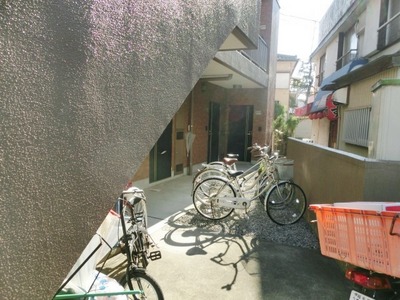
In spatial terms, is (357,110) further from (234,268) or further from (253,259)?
(234,268)

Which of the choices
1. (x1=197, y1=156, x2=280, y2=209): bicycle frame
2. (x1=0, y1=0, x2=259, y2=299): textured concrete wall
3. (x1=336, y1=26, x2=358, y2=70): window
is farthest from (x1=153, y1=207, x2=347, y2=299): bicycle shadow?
(x1=336, y1=26, x2=358, y2=70): window

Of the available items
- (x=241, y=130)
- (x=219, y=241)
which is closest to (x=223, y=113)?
(x=241, y=130)

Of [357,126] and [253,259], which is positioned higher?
[357,126]

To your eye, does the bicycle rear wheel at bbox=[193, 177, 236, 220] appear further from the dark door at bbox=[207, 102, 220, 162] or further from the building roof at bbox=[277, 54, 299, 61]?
the building roof at bbox=[277, 54, 299, 61]

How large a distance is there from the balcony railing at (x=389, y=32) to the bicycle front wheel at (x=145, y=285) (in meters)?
A: 7.48

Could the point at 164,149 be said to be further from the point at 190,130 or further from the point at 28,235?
the point at 28,235

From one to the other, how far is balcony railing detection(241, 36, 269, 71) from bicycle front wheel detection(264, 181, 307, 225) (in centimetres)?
396

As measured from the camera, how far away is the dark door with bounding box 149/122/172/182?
7191mm

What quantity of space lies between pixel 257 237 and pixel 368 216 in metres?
2.76

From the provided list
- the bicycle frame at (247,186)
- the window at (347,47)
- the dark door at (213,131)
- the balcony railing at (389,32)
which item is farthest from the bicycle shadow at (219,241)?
the window at (347,47)

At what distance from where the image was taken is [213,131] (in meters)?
11.2

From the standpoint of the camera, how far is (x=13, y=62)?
101 centimetres

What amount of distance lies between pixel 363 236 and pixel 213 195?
3297 millimetres

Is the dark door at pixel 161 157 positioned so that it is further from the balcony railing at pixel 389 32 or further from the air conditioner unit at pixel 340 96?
the balcony railing at pixel 389 32
